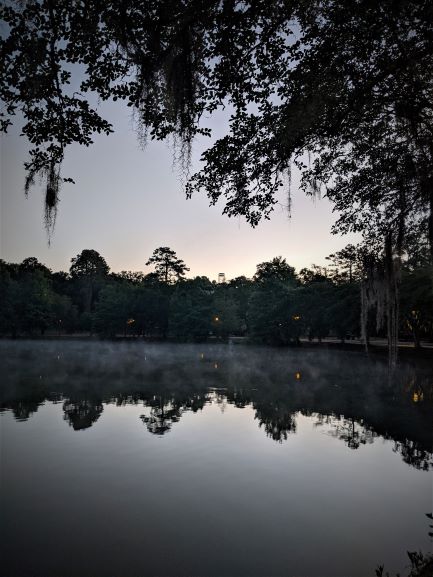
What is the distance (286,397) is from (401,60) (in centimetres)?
1579

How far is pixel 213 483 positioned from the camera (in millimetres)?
8695

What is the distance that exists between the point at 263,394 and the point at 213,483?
10.7m

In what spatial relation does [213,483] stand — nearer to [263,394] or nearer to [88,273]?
[263,394]

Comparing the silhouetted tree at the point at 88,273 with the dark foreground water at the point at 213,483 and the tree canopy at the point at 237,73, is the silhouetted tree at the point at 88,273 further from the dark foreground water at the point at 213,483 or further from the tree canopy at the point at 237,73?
the tree canopy at the point at 237,73

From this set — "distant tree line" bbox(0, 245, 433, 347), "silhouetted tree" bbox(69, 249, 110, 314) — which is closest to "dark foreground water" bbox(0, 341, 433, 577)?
"distant tree line" bbox(0, 245, 433, 347)

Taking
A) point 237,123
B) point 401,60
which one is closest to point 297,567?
point 237,123

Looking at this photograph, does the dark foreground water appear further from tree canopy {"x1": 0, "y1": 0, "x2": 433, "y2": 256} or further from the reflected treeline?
tree canopy {"x1": 0, "y1": 0, "x2": 433, "y2": 256}

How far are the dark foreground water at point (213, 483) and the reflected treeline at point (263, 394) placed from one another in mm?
123

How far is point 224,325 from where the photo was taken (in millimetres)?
61781

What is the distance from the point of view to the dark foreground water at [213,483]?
6.07 metres

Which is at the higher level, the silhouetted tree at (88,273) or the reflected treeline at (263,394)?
the silhouetted tree at (88,273)

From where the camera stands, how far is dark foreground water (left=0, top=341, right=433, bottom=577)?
6070 mm

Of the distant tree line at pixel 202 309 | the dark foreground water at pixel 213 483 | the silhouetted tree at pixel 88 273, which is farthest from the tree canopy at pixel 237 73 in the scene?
the silhouetted tree at pixel 88 273

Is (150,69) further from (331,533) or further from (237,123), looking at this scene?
(331,533)
